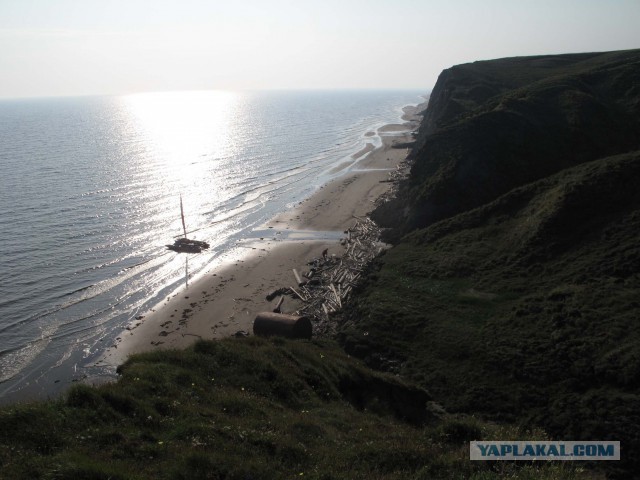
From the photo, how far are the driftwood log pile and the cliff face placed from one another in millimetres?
3376

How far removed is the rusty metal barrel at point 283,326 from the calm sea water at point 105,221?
9.83 metres

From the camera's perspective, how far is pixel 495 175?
40.6m

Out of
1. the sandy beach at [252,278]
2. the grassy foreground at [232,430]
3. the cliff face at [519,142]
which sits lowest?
the sandy beach at [252,278]

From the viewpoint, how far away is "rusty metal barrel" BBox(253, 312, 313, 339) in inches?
961

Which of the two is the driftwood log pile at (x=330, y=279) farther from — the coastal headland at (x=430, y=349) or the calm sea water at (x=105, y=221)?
the calm sea water at (x=105, y=221)

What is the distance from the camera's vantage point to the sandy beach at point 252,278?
97.2 ft

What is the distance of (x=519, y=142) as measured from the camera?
43.7 meters

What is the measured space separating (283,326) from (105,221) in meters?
34.5

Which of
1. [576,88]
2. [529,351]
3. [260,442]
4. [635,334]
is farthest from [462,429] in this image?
[576,88]

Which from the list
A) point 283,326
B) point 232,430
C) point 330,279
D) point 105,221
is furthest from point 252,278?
point 232,430

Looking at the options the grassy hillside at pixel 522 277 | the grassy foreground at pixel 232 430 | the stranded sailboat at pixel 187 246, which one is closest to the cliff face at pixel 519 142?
the grassy hillside at pixel 522 277

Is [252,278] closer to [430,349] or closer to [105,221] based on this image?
[430,349]

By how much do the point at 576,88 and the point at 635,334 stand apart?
43366 mm

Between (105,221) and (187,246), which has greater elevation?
(105,221)
